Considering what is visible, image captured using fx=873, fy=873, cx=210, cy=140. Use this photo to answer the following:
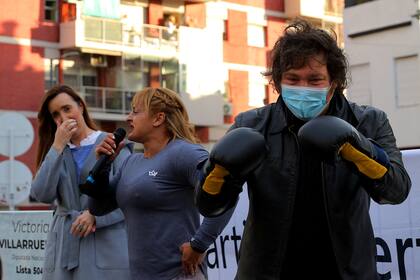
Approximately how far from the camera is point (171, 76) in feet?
141

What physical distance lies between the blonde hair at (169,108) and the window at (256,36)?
138 feet

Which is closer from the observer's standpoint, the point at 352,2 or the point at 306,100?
the point at 306,100

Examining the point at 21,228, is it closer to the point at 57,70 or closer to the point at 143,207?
the point at 143,207

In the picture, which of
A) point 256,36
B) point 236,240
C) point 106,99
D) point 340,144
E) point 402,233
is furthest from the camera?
point 256,36

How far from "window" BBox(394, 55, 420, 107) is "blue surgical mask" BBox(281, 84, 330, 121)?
2357cm

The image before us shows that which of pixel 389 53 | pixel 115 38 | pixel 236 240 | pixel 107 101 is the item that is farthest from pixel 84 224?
pixel 115 38

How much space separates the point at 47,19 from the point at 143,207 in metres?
36.4

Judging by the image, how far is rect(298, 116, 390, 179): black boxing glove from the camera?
287 centimetres

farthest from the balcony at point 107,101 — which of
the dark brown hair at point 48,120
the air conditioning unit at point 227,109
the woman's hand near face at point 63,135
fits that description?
the woman's hand near face at point 63,135

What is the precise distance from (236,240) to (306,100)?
11.7 feet

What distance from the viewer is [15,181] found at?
44.2 ft

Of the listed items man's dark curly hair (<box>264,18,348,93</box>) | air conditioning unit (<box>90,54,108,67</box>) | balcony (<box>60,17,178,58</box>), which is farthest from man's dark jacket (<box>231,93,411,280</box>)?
air conditioning unit (<box>90,54,108,67</box>)

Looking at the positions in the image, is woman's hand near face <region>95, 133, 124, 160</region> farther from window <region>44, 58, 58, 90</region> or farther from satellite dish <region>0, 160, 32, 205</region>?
window <region>44, 58, 58, 90</region>

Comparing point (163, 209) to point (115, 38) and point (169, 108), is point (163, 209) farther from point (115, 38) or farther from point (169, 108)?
point (115, 38)
